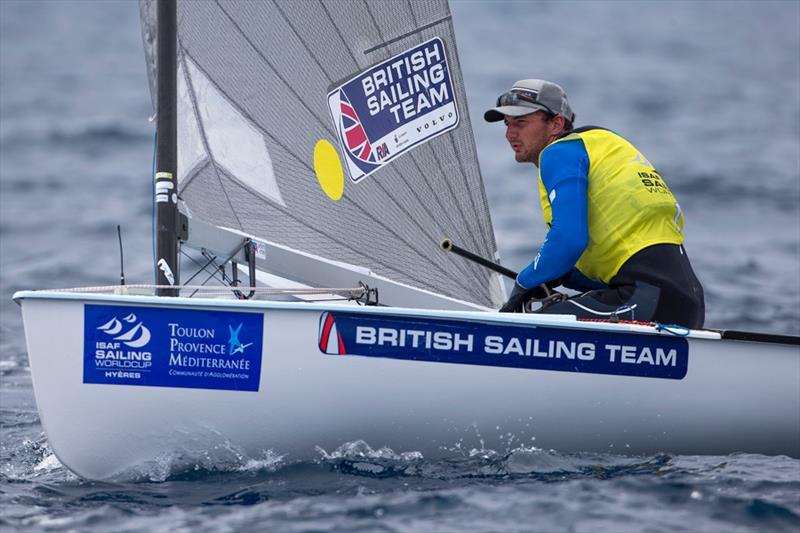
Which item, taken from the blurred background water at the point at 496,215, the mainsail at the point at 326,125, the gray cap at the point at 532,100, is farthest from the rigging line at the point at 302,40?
the blurred background water at the point at 496,215

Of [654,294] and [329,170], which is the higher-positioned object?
[329,170]

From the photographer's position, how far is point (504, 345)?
12.6ft

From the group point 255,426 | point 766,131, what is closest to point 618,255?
point 255,426

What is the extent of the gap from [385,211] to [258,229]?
0.48 metres

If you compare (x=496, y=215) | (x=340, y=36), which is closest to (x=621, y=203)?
(x=340, y=36)

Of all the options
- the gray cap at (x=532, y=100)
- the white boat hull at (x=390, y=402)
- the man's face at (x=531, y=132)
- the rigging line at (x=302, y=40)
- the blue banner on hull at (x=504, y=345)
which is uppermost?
the rigging line at (x=302, y=40)

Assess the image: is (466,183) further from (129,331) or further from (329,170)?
(129,331)

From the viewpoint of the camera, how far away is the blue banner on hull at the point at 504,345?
150 inches

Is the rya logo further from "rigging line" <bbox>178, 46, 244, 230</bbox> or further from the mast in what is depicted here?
"rigging line" <bbox>178, 46, 244, 230</bbox>

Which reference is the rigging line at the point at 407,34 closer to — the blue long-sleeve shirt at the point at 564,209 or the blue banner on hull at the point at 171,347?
the blue long-sleeve shirt at the point at 564,209

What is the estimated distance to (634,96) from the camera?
65.2ft

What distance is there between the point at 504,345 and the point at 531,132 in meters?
0.86

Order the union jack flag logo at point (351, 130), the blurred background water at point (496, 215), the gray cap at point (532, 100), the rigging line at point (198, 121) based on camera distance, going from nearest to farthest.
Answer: the blurred background water at point (496, 215) < the gray cap at point (532, 100) < the rigging line at point (198, 121) < the union jack flag logo at point (351, 130)

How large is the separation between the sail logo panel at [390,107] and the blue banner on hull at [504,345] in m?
1.03
